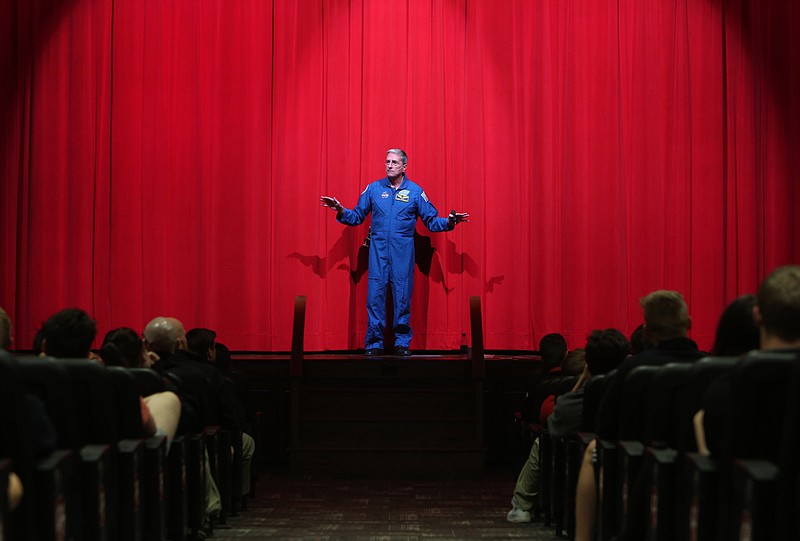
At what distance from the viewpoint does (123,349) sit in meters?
3.37

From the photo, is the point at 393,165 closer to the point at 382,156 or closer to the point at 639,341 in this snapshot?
the point at 382,156

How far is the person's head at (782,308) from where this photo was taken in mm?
2027

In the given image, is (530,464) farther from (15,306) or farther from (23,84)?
(23,84)

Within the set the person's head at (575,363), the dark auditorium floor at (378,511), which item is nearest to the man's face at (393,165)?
the dark auditorium floor at (378,511)

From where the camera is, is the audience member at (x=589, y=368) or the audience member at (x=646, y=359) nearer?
the audience member at (x=646, y=359)

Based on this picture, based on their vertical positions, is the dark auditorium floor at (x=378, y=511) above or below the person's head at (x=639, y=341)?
below

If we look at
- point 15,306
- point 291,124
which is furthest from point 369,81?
point 15,306

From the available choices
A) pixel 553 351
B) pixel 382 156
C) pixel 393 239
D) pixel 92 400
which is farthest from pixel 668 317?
pixel 382 156

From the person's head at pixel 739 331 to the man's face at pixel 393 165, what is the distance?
5.00 metres

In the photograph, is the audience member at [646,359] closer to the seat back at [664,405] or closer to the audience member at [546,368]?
the seat back at [664,405]

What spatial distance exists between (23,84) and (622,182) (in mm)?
4901

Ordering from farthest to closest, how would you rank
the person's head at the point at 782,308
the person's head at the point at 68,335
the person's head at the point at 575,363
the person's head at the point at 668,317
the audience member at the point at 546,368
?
the audience member at the point at 546,368
the person's head at the point at 575,363
the person's head at the point at 668,317
the person's head at the point at 68,335
the person's head at the point at 782,308

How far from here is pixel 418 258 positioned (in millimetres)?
7883

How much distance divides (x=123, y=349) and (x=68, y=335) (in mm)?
662
